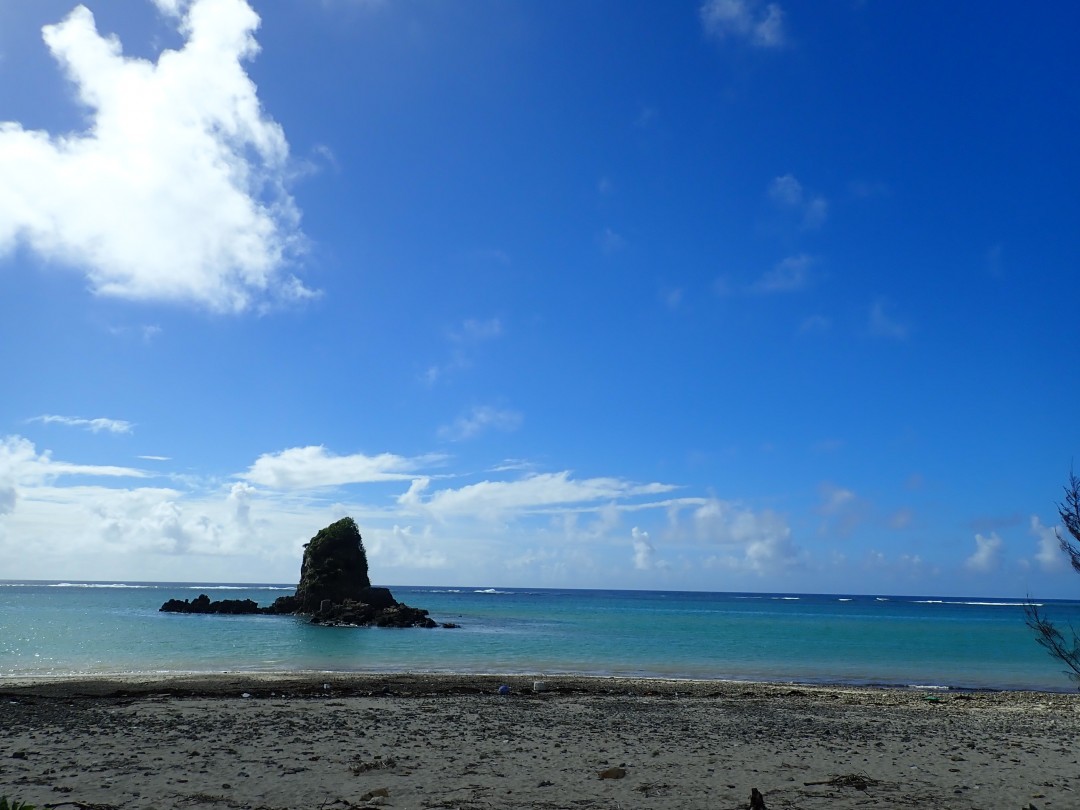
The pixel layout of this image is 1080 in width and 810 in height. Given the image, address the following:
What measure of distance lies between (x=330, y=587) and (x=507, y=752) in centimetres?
7758

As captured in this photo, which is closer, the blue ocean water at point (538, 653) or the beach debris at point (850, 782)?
the beach debris at point (850, 782)

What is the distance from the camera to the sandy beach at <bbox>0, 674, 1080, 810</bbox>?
425 inches

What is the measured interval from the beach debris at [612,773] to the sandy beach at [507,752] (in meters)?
0.05

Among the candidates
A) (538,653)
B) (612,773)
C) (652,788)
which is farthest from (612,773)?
(538,653)

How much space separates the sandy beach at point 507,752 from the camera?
1080 cm

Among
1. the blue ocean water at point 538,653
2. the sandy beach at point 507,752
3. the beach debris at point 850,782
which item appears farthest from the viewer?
the blue ocean water at point 538,653

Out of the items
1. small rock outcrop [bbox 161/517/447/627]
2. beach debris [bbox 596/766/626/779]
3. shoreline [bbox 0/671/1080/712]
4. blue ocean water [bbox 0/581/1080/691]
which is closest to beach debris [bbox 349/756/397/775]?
beach debris [bbox 596/766/626/779]

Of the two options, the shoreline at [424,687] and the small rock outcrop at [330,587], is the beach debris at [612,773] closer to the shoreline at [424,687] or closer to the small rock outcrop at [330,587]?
the shoreline at [424,687]

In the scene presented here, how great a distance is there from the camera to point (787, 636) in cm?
6153

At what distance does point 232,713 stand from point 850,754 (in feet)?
46.1

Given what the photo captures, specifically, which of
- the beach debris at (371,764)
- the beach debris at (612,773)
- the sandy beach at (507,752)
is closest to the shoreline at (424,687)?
the sandy beach at (507,752)

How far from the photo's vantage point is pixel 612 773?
12.2m

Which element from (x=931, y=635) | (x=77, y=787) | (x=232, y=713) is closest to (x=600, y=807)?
(x=77, y=787)

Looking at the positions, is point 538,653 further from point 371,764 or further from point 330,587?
point 330,587
